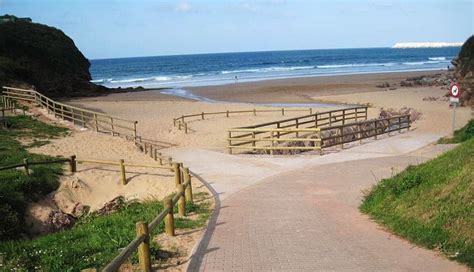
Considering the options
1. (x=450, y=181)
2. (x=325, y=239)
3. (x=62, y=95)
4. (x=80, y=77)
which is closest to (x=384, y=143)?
(x=450, y=181)

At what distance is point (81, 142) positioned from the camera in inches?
841

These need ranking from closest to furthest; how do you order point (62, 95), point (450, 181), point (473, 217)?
point (473, 217) < point (450, 181) < point (62, 95)

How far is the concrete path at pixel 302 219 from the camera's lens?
6.45 metres

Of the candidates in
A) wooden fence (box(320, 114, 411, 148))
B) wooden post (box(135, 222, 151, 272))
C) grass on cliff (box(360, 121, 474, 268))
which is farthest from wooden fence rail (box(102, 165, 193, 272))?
wooden fence (box(320, 114, 411, 148))

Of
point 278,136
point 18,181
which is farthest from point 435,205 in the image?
point 18,181

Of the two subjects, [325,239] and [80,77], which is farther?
[80,77]

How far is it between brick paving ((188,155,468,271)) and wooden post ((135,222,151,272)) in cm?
62

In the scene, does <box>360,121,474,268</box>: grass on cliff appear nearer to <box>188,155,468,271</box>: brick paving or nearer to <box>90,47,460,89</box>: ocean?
<box>188,155,468,271</box>: brick paving

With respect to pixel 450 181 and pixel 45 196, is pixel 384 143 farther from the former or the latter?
pixel 45 196

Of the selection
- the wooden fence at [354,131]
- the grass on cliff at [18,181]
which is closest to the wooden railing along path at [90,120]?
the grass on cliff at [18,181]

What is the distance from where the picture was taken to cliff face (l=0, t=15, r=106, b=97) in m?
45.6

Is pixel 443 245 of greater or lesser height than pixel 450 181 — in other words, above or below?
below

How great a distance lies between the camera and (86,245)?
824 cm

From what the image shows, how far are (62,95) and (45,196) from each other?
4135cm
